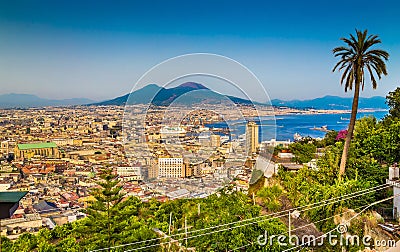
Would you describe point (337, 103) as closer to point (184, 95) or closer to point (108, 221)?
point (184, 95)

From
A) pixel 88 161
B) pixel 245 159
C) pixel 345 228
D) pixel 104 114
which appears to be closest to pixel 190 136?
pixel 245 159

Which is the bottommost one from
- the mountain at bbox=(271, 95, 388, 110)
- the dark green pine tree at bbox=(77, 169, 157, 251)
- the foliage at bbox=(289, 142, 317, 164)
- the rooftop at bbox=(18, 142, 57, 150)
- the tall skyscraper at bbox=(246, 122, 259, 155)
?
the dark green pine tree at bbox=(77, 169, 157, 251)

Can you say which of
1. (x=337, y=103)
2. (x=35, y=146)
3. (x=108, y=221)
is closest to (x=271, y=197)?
(x=108, y=221)

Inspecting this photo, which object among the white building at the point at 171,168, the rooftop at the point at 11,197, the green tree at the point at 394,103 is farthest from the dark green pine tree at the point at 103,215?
the green tree at the point at 394,103

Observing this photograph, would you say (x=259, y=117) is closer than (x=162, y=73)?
No

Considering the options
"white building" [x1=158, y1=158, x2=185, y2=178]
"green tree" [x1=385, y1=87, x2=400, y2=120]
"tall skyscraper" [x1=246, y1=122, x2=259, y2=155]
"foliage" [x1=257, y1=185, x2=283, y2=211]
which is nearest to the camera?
"white building" [x1=158, y1=158, x2=185, y2=178]

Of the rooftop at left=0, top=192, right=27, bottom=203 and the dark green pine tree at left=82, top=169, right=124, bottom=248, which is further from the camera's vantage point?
the dark green pine tree at left=82, top=169, right=124, bottom=248

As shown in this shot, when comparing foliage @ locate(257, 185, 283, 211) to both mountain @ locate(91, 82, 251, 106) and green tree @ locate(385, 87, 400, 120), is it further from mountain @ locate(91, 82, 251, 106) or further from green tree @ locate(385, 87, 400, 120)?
green tree @ locate(385, 87, 400, 120)

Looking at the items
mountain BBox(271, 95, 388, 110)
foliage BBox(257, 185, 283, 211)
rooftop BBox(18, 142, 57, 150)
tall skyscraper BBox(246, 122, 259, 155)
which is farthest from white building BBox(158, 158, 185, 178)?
mountain BBox(271, 95, 388, 110)

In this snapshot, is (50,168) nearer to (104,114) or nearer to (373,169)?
(104,114)
